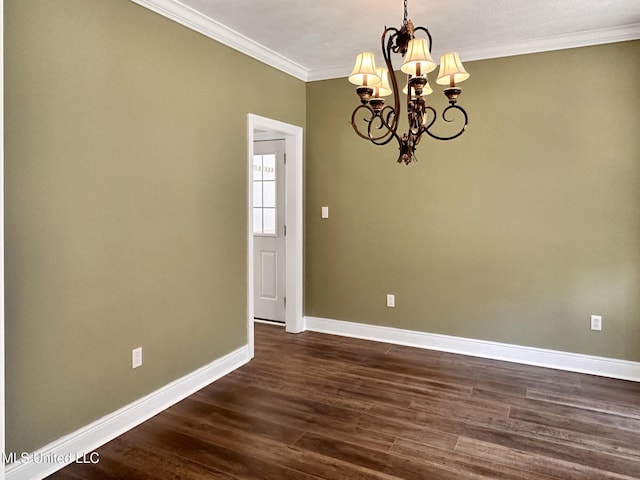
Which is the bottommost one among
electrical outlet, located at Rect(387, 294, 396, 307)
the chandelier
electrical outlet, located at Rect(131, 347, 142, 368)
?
electrical outlet, located at Rect(131, 347, 142, 368)

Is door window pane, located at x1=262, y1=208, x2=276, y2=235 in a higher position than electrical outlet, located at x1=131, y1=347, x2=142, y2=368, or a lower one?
higher

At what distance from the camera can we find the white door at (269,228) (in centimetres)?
495

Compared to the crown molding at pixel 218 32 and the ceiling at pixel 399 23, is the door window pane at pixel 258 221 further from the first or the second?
the ceiling at pixel 399 23

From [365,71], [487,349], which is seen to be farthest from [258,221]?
[365,71]

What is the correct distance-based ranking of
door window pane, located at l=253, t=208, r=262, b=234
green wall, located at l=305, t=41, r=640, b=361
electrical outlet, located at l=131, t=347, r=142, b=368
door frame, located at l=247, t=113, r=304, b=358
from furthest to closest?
door window pane, located at l=253, t=208, r=262, b=234, door frame, located at l=247, t=113, r=304, b=358, green wall, located at l=305, t=41, r=640, b=361, electrical outlet, located at l=131, t=347, r=142, b=368

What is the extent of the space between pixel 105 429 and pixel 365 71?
247 cm

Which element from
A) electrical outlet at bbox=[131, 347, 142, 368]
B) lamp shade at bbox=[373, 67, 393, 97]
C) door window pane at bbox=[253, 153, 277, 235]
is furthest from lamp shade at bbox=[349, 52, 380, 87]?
door window pane at bbox=[253, 153, 277, 235]

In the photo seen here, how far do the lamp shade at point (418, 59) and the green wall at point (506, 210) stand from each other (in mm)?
1966

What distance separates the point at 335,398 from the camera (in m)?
3.16

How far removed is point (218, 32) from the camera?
334 centimetres

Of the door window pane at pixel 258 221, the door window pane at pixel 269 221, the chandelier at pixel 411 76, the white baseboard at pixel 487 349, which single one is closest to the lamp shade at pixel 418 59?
the chandelier at pixel 411 76

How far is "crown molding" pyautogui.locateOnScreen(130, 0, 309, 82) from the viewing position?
290 centimetres

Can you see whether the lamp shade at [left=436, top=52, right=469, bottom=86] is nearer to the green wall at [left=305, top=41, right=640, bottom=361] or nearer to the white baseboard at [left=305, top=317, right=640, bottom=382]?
the green wall at [left=305, top=41, right=640, bottom=361]

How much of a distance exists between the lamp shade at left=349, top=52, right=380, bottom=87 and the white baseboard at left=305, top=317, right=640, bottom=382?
270 cm
